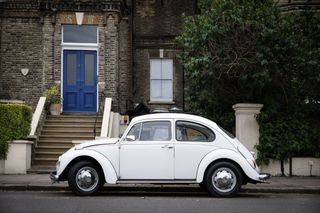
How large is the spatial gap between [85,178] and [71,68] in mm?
11529

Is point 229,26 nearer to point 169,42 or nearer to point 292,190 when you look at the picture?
point 292,190

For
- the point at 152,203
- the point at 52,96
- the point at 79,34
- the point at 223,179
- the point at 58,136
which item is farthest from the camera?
the point at 79,34

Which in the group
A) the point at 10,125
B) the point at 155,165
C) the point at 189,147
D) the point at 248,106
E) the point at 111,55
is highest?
the point at 111,55

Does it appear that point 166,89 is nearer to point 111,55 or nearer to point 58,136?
point 111,55

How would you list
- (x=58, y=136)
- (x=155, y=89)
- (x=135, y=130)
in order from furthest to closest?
1. (x=155, y=89)
2. (x=58, y=136)
3. (x=135, y=130)

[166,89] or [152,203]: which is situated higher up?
[166,89]

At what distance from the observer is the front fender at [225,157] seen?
11.8 m

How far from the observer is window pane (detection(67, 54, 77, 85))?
2258cm

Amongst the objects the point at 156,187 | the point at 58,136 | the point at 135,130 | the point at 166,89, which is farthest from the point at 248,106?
the point at 166,89

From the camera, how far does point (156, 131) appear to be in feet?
40.0

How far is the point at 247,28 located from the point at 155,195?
6.01 m

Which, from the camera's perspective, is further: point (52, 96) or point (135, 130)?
point (52, 96)

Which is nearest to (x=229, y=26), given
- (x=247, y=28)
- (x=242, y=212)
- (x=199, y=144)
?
(x=247, y=28)

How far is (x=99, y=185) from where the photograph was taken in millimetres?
11875
